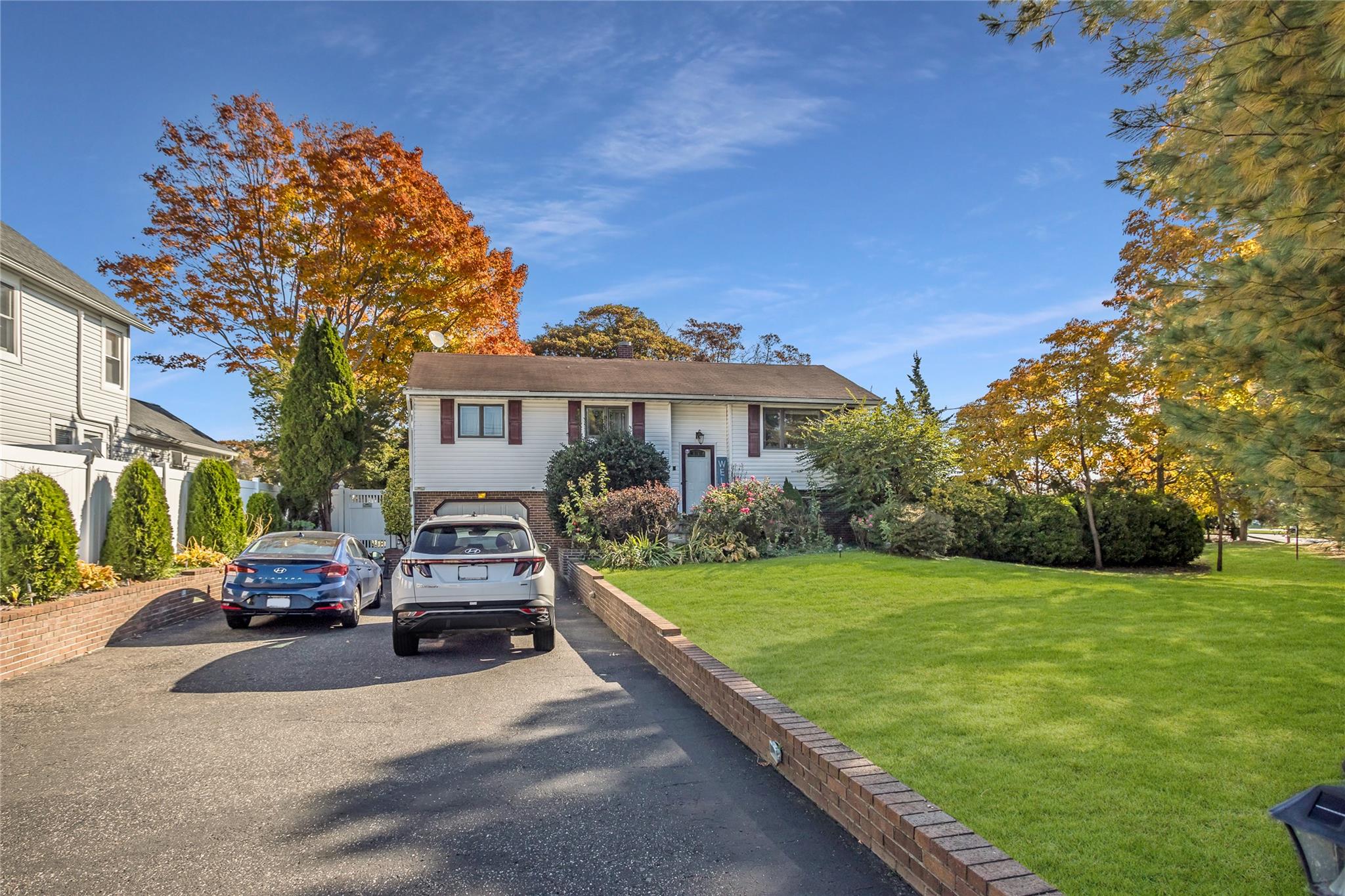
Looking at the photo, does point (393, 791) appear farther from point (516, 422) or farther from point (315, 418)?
point (315, 418)

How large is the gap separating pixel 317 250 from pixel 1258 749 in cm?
2829

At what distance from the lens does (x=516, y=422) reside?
2338cm

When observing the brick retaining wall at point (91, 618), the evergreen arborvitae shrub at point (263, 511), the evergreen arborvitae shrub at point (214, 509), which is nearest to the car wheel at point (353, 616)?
the brick retaining wall at point (91, 618)

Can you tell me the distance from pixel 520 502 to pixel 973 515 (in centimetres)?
1266

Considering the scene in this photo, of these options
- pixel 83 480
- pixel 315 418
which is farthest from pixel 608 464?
pixel 83 480

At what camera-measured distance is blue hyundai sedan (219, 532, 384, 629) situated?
11281 mm

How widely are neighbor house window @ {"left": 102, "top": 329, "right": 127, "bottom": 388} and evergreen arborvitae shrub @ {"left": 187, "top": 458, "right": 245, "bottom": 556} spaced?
→ 8768mm

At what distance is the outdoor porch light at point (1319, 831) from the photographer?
2529 millimetres

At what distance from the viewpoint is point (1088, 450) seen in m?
19.3

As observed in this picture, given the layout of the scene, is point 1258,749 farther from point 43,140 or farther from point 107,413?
point 107,413

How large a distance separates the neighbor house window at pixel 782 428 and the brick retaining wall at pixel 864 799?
58.9ft

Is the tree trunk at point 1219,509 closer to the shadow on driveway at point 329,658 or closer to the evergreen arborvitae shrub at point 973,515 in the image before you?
the evergreen arborvitae shrub at point 973,515

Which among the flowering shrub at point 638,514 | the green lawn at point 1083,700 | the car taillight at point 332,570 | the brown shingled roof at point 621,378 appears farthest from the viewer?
the brown shingled roof at point 621,378

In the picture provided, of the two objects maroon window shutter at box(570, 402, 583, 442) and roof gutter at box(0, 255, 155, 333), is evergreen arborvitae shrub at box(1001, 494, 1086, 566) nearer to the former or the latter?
maroon window shutter at box(570, 402, 583, 442)
